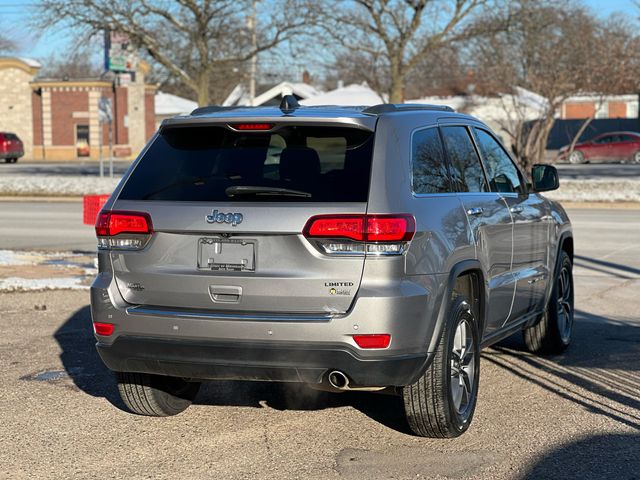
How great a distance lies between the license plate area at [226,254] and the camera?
17.0ft

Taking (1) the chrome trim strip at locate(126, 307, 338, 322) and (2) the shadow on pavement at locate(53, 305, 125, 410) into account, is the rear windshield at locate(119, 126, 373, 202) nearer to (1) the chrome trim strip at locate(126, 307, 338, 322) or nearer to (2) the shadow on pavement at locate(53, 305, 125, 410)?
(1) the chrome trim strip at locate(126, 307, 338, 322)

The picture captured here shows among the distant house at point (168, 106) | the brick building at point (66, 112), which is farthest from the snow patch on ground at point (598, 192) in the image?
the distant house at point (168, 106)

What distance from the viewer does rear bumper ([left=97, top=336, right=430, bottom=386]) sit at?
5.05 metres

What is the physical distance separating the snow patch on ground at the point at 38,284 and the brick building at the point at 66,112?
2004 inches

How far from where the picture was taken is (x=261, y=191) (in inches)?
207

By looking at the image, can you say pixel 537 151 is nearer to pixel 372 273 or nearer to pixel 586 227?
pixel 586 227

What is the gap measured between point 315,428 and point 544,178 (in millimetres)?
2721

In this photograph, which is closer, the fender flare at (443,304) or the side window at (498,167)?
the fender flare at (443,304)

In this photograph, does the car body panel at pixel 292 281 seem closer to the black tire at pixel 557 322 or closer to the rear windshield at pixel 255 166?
the rear windshield at pixel 255 166

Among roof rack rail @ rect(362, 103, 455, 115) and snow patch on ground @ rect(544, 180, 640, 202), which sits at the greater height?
roof rack rail @ rect(362, 103, 455, 115)

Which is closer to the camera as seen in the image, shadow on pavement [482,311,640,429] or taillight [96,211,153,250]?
taillight [96,211,153,250]

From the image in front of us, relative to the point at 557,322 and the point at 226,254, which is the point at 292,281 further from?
the point at 557,322

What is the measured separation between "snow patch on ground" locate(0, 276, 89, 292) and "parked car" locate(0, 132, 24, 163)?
150 ft

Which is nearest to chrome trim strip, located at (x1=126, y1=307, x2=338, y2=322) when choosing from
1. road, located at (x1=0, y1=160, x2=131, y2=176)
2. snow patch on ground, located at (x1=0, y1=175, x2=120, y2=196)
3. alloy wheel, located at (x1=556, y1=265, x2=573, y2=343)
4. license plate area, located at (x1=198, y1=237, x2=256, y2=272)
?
license plate area, located at (x1=198, y1=237, x2=256, y2=272)
